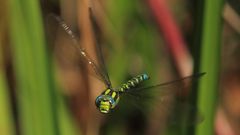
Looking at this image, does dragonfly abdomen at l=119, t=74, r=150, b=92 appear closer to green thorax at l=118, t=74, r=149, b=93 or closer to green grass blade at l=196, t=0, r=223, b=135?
green thorax at l=118, t=74, r=149, b=93

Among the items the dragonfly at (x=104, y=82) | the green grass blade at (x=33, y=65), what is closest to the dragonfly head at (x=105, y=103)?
the dragonfly at (x=104, y=82)

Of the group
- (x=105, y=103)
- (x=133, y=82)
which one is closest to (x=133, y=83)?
(x=133, y=82)

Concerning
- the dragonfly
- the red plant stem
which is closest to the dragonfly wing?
the dragonfly

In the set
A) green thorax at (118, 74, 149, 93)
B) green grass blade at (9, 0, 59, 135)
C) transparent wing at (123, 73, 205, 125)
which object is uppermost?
green grass blade at (9, 0, 59, 135)

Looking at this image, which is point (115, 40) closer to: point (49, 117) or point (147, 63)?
point (147, 63)

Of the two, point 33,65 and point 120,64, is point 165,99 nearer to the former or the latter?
point 120,64

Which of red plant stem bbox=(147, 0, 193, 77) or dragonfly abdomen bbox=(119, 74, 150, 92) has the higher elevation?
red plant stem bbox=(147, 0, 193, 77)

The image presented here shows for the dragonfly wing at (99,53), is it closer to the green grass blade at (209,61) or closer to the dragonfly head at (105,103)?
the dragonfly head at (105,103)
